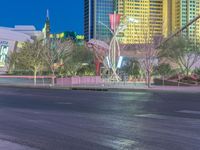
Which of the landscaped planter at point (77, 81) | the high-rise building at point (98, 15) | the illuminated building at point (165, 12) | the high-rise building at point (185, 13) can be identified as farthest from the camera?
the high-rise building at point (98, 15)

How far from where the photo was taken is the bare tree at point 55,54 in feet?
184

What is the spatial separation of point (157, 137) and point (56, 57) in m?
52.3

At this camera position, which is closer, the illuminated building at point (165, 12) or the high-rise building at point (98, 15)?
the illuminated building at point (165, 12)

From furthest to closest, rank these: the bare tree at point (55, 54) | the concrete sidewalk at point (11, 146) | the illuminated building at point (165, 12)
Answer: the illuminated building at point (165, 12) → the bare tree at point (55, 54) → the concrete sidewalk at point (11, 146)

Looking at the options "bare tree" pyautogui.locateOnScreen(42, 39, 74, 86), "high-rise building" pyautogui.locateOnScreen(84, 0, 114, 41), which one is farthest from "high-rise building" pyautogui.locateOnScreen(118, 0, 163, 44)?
"bare tree" pyautogui.locateOnScreen(42, 39, 74, 86)

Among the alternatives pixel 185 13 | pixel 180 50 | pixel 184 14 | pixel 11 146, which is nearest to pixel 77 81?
pixel 180 50

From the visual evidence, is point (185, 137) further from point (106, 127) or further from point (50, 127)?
point (50, 127)

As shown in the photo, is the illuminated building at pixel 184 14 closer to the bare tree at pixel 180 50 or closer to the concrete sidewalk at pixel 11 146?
the bare tree at pixel 180 50

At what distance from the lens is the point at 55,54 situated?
199 feet

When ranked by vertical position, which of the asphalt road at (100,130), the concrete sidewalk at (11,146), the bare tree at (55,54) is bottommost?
the concrete sidewalk at (11,146)

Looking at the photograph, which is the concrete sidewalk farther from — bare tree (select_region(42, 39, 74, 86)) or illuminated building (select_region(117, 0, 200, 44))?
→ illuminated building (select_region(117, 0, 200, 44))

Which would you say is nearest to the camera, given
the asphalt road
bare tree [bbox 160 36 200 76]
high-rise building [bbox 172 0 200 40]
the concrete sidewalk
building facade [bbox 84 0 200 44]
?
the concrete sidewalk

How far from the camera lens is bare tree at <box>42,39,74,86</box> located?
56.2 metres

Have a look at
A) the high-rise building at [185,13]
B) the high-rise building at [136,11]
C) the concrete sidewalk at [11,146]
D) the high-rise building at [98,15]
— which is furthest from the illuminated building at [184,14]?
the concrete sidewalk at [11,146]
